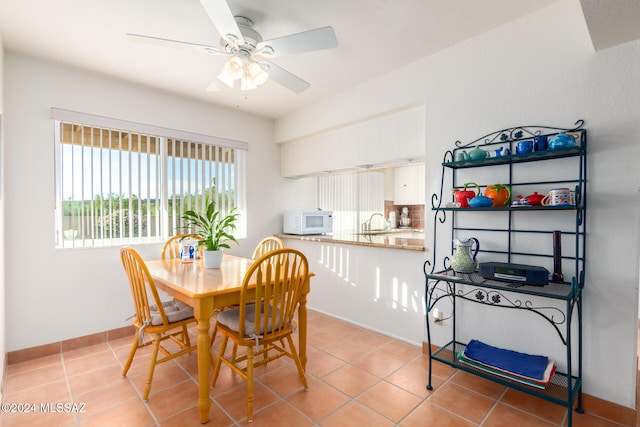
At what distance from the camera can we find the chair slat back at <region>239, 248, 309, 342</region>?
5.79 feet

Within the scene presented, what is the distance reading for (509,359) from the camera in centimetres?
193

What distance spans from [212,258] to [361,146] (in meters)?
1.80

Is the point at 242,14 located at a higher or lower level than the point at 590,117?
higher

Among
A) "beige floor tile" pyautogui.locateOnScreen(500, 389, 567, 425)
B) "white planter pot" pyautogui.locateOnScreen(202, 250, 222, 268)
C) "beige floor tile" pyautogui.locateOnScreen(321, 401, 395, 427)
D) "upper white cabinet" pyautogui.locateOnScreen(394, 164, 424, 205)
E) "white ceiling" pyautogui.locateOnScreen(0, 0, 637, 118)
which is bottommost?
"beige floor tile" pyautogui.locateOnScreen(321, 401, 395, 427)

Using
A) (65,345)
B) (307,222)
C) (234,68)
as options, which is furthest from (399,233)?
(65,345)

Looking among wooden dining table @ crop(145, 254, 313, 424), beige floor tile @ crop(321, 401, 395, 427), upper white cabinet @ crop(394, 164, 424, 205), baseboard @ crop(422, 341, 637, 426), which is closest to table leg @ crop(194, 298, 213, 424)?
wooden dining table @ crop(145, 254, 313, 424)

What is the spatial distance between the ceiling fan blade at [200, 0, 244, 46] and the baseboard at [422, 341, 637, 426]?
280 centimetres

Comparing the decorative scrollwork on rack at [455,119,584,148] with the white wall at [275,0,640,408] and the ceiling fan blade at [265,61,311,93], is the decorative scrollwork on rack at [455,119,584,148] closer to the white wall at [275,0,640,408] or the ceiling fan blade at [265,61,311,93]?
the white wall at [275,0,640,408]

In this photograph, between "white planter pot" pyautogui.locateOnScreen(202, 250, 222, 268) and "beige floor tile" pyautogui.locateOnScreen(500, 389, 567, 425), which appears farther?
"white planter pot" pyautogui.locateOnScreen(202, 250, 222, 268)

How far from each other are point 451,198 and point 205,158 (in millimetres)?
2609

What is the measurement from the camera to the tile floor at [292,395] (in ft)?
5.70

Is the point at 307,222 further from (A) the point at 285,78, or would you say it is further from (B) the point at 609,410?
(B) the point at 609,410

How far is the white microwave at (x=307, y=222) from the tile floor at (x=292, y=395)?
161 centimetres

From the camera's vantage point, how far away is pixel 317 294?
364 centimetres
